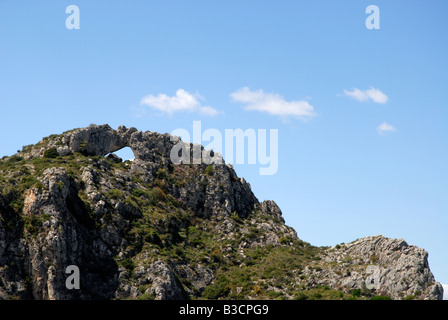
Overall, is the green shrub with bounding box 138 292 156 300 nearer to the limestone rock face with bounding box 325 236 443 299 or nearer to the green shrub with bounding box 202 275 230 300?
the green shrub with bounding box 202 275 230 300

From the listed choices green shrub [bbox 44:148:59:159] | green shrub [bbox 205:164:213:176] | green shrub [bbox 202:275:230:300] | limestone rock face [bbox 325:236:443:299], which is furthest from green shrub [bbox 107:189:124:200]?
limestone rock face [bbox 325:236:443:299]

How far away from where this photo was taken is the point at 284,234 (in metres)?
126

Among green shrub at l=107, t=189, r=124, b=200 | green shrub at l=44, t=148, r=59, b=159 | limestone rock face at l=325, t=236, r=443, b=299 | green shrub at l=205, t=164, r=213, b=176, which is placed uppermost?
green shrub at l=44, t=148, r=59, b=159

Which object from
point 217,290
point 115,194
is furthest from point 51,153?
point 217,290

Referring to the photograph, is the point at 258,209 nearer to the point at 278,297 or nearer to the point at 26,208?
the point at 278,297

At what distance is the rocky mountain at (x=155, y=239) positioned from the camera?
89812 mm

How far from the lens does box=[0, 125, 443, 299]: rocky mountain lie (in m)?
89.8

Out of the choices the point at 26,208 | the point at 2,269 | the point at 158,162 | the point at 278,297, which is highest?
the point at 158,162

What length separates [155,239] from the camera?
4254 inches

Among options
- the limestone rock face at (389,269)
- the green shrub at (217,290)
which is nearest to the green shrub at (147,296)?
the green shrub at (217,290)

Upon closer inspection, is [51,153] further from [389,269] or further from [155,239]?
[389,269]

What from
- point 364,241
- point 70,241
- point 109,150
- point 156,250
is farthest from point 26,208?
point 364,241

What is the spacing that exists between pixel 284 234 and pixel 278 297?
28785 mm
